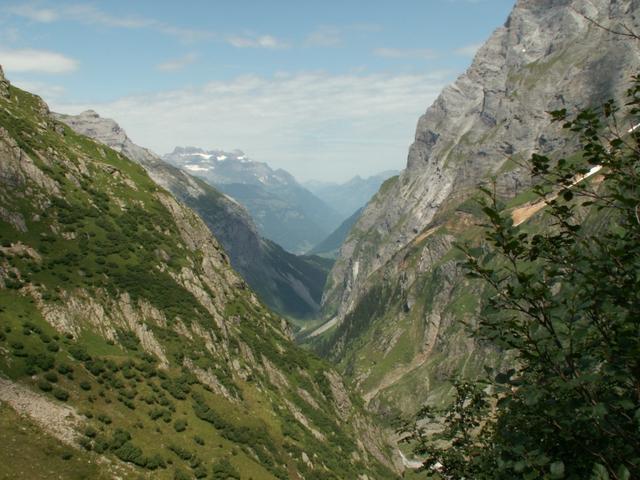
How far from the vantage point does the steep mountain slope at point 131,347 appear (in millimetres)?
48375

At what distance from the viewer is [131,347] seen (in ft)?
225

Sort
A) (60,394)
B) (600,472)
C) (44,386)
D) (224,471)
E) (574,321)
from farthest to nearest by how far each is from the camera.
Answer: (224,471), (60,394), (44,386), (574,321), (600,472)

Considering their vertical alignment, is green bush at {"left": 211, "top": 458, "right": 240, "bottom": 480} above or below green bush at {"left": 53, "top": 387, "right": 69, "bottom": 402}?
below

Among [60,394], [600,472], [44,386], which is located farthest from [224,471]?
[600,472]

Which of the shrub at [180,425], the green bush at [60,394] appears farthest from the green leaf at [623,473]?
the shrub at [180,425]

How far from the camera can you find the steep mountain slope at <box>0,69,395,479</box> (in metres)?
48.4

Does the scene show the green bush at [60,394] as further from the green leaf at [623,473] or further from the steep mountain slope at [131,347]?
the green leaf at [623,473]

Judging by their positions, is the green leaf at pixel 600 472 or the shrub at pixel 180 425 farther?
the shrub at pixel 180 425

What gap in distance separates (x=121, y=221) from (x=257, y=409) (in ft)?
136

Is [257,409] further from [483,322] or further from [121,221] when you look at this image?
[483,322]

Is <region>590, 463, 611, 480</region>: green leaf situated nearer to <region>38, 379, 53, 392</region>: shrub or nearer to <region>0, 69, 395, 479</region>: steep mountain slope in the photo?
<region>0, 69, 395, 479</region>: steep mountain slope

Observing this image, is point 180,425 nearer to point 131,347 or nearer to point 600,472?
point 131,347

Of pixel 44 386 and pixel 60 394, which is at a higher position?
pixel 44 386

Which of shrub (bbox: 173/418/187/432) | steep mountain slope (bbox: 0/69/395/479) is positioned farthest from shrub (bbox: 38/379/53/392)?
shrub (bbox: 173/418/187/432)
